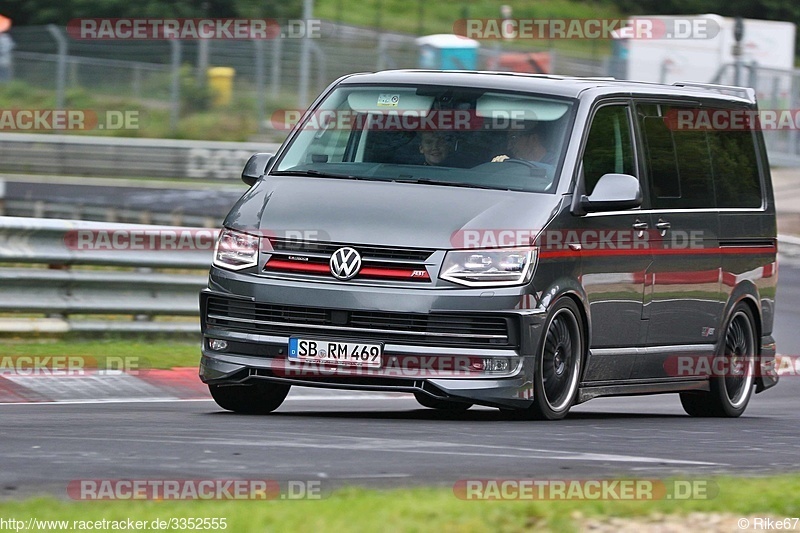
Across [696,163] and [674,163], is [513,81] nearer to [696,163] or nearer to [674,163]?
[674,163]

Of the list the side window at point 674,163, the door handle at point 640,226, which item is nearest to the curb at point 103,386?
the door handle at point 640,226

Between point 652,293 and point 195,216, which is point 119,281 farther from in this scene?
point 195,216

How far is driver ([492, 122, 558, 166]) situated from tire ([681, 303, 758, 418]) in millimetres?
2548

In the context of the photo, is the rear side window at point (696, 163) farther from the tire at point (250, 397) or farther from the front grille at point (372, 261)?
the tire at point (250, 397)

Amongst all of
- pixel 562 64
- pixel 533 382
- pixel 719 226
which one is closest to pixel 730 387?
pixel 719 226

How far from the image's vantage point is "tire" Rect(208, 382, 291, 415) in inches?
376

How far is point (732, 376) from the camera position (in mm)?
11656

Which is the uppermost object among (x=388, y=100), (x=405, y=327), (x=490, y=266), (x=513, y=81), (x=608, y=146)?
(x=513, y=81)

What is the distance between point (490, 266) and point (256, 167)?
1811mm

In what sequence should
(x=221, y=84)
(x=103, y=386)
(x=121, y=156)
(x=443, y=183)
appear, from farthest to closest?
(x=221, y=84) → (x=121, y=156) → (x=103, y=386) → (x=443, y=183)

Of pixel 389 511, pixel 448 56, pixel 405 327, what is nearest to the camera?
pixel 389 511

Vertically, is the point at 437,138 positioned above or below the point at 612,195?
above

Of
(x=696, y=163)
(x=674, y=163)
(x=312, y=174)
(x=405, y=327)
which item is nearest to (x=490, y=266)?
(x=405, y=327)

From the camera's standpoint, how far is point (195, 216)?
26.2 m
